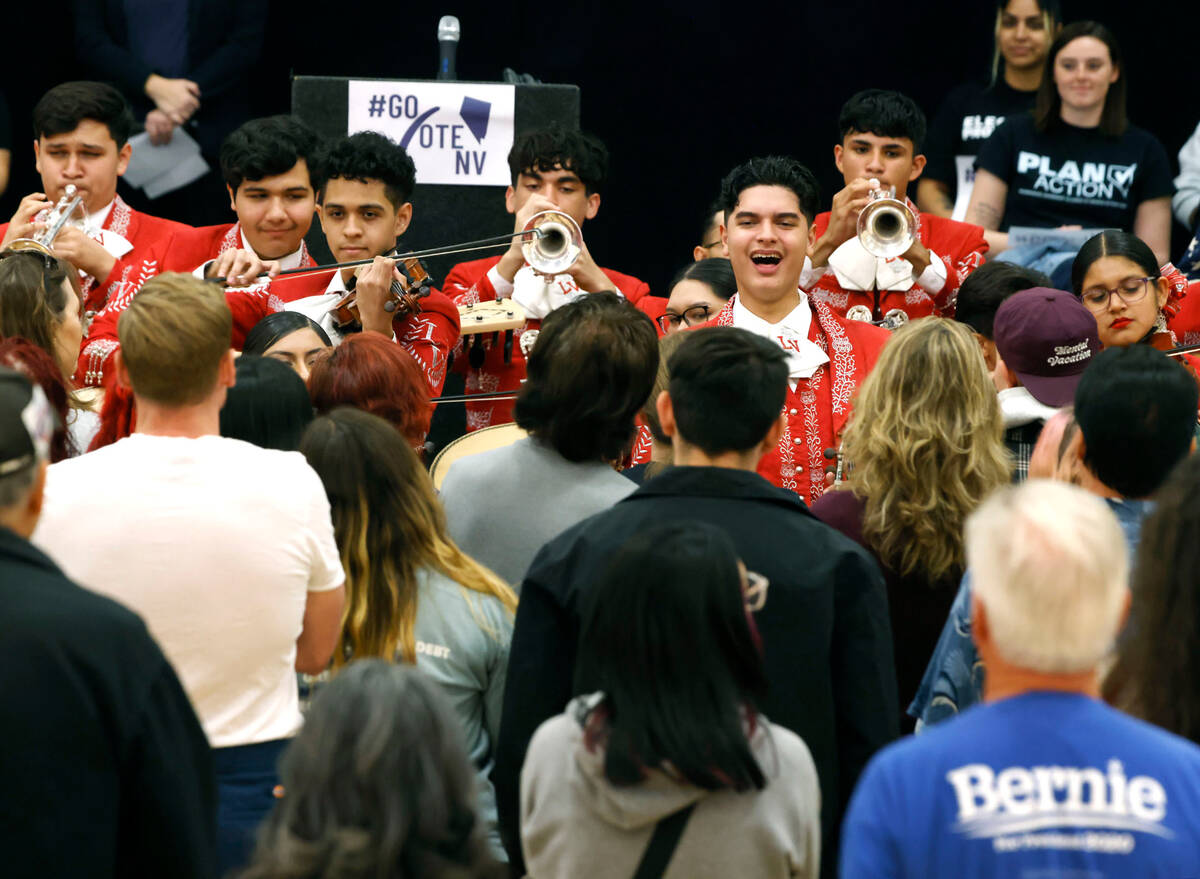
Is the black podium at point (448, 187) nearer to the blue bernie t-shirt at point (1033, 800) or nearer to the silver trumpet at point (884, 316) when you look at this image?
the silver trumpet at point (884, 316)

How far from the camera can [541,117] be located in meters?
5.89

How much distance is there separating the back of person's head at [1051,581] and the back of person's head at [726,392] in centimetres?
82

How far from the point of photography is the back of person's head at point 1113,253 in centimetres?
455

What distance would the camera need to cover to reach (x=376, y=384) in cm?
331

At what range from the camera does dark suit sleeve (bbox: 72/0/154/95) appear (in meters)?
6.60

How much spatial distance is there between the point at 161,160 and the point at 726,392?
4.81m

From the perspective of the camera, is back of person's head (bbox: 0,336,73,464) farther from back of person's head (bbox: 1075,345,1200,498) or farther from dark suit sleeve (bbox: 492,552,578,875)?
back of person's head (bbox: 1075,345,1200,498)

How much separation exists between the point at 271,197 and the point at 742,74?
3.19 metres

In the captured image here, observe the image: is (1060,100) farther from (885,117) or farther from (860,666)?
(860,666)

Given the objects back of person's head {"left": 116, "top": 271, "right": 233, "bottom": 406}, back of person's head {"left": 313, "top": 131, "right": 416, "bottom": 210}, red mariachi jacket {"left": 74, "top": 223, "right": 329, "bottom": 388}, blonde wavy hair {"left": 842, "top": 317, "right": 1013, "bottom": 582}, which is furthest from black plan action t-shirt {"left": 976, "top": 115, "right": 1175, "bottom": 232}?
back of person's head {"left": 116, "top": 271, "right": 233, "bottom": 406}

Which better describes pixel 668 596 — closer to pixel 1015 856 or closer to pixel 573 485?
pixel 1015 856

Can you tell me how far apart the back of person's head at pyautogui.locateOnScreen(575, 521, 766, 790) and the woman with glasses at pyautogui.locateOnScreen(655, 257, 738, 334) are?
2.76m

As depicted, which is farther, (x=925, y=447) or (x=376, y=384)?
(x=376, y=384)

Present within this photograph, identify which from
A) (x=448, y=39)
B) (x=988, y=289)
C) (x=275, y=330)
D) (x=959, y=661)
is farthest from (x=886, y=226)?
(x=959, y=661)
